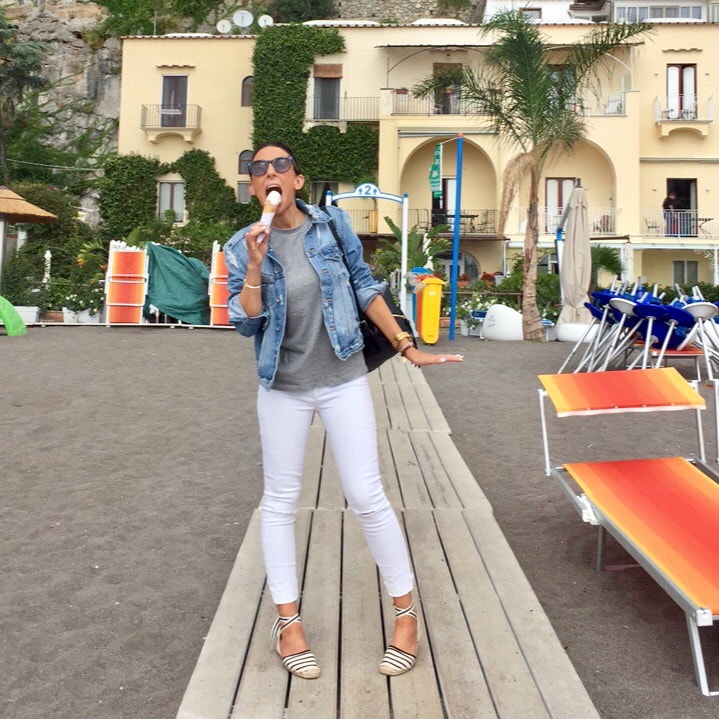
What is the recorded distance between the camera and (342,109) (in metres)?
29.5

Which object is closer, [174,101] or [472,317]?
[472,317]

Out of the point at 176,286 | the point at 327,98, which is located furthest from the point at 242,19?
the point at 176,286

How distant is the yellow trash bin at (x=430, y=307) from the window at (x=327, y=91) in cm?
1840

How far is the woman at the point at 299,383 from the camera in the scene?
231 cm

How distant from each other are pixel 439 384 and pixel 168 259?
28.5 ft

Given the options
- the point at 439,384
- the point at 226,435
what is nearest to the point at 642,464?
the point at 226,435

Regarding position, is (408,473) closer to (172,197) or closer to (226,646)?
(226,646)

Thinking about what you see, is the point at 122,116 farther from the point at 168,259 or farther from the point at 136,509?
the point at 136,509

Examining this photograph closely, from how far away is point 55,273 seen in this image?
68.8 feet

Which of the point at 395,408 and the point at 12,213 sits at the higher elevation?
the point at 12,213

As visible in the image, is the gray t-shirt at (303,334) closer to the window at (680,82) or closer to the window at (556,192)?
the window at (556,192)

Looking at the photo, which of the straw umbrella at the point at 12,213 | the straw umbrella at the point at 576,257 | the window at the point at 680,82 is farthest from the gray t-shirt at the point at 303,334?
the window at the point at 680,82

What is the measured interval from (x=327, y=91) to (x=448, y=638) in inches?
1169

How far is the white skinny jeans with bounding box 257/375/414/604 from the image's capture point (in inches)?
92.3
